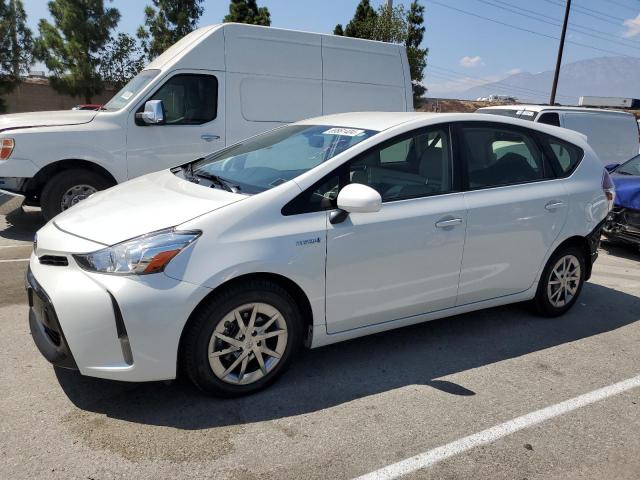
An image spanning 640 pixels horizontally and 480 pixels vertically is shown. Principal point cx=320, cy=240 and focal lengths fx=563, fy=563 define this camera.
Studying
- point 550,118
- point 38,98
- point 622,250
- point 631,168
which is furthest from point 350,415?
point 38,98

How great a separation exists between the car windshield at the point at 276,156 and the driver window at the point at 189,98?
3063 mm

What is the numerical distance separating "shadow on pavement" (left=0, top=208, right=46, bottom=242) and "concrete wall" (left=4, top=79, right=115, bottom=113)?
21.8m

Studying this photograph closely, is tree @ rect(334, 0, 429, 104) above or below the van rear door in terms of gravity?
above

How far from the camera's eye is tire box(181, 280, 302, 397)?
9.79 feet

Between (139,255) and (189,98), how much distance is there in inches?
189

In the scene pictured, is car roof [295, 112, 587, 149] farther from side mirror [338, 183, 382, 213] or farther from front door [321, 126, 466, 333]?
side mirror [338, 183, 382, 213]

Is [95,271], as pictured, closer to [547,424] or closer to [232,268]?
[232,268]

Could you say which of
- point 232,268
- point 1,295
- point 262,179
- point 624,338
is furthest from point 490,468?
point 1,295

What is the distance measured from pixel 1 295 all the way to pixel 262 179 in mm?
2781

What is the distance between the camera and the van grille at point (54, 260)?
Answer: 3.00m

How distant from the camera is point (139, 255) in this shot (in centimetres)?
284

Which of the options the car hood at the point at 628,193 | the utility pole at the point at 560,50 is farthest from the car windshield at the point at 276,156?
the utility pole at the point at 560,50

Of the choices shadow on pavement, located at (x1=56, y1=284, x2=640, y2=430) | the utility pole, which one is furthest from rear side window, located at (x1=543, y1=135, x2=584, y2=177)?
the utility pole

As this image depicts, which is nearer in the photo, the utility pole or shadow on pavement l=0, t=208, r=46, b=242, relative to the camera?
shadow on pavement l=0, t=208, r=46, b=242
